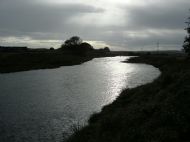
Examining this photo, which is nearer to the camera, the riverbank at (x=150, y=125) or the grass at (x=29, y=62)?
the riverbank at (x=150, y=125)

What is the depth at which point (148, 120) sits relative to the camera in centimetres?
1767

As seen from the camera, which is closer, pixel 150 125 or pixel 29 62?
pixel 150 125

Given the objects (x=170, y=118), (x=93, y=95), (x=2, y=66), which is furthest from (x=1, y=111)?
(x=2, y=66)

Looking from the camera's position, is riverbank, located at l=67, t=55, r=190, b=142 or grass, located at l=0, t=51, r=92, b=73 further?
grass, located at l=0, t=51, r=92, b=73

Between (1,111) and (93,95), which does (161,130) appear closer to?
(1,111)

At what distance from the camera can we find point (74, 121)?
2894cm

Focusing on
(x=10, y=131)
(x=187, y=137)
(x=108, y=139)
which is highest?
(x=187, y=137)

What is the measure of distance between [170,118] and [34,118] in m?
17.8

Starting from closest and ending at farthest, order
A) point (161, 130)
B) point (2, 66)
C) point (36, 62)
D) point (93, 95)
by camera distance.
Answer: point (161, 130) < point (93, 95) < point (2, 66) < point (36, 62)

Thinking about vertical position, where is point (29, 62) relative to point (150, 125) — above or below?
below

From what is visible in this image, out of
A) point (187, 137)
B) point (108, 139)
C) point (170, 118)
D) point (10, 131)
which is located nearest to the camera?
point (187, 137)

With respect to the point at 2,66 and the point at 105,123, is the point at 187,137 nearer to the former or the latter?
the point at 105,123

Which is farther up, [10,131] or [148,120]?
[148,120]

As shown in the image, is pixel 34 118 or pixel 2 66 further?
pixel 2 66
